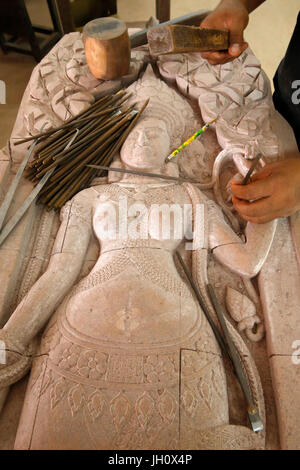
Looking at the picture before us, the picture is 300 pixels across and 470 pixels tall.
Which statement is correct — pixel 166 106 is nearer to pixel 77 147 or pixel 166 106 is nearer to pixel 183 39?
pixel 183 39

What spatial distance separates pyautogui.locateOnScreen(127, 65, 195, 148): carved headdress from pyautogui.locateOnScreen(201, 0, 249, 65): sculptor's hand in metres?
0.46

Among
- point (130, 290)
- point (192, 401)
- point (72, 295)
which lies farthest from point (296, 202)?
point (72, 295)

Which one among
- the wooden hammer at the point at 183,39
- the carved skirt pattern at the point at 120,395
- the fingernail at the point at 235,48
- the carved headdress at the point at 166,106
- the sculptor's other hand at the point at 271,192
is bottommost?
the carved skirt pattern at the point at 120,395

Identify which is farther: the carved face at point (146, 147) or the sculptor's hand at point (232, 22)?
the carved face at point (146, 147)

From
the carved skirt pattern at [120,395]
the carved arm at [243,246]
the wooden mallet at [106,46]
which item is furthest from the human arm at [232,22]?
the carved skirt pattern at [120,395]

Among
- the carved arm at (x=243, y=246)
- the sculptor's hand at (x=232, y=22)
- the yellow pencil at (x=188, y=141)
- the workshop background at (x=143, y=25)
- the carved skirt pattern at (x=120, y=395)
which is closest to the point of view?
the carved skirt pattern at (x=120, y=395)

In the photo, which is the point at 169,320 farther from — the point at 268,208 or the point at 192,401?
the point at 268,208

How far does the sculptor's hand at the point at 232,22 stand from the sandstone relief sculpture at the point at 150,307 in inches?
17.6

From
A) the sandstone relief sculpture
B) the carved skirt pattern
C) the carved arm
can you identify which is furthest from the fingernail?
the carved skirt pattern

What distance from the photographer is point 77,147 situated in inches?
89.0

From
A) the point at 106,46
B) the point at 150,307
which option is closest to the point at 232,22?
the point at 106,46

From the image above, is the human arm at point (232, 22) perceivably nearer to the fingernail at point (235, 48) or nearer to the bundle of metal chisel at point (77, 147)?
the fingernail at point (235, 48)

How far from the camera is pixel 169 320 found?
62.8 inches

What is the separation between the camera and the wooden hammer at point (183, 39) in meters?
1.94
